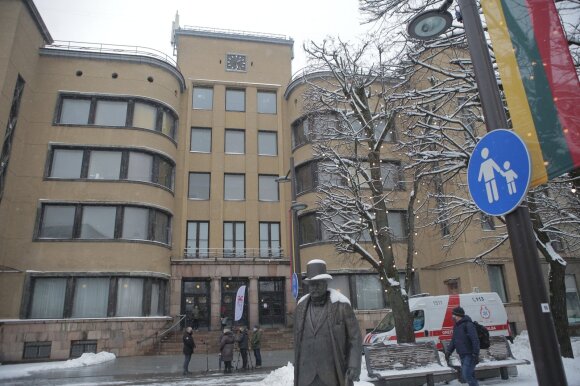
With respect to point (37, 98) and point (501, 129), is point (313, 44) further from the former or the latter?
point (37, 98)

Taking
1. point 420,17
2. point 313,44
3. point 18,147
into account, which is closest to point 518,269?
point 420,17

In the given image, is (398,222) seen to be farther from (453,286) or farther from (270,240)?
(270,240)

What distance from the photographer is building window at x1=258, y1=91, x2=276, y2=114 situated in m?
32.1

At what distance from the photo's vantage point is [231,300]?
2745 centimetres

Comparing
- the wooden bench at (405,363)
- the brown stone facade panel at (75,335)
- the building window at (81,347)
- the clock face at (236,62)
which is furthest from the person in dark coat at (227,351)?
the clock face at (236,62)

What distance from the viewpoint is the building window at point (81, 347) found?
2169 cm

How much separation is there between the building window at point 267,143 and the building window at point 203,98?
4302 mm

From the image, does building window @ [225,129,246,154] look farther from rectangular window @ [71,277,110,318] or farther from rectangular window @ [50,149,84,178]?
rectangular window @ [71,277,110,318]

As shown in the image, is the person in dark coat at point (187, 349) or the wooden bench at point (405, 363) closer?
the wooden bench at point (405, 363)

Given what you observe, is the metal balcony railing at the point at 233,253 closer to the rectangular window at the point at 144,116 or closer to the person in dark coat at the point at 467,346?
the rectangular window at the point at 144,116

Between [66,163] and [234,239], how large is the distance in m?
11.2

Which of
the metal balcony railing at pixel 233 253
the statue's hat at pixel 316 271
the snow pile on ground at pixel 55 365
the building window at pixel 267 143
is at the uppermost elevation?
the building window at pixel 267 143

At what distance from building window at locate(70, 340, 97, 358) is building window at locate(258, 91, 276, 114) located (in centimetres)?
1878

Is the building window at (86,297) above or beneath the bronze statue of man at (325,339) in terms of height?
above
